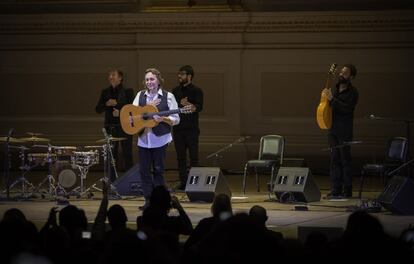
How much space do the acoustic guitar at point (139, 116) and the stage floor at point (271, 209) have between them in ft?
3.69

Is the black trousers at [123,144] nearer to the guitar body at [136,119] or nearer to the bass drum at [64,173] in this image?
the bass drum at [64,173]

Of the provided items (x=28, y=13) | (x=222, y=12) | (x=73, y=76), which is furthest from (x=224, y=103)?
(x=28, y=13)

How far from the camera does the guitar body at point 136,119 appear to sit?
12.6 m

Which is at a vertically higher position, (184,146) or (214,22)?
(214,22)

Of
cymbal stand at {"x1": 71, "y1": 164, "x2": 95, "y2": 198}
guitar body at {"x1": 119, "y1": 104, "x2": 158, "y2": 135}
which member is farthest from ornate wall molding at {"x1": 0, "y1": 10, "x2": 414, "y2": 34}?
guitar body at {"x1": 119, "y1": 104, "x2": 158, "y2": 135}

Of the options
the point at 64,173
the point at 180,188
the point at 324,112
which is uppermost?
the point at 324,112

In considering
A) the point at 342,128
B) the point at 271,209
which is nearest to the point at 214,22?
the point at 342,128

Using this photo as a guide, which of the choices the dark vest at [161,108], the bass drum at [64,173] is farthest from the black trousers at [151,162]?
the bass drum at [64,173]

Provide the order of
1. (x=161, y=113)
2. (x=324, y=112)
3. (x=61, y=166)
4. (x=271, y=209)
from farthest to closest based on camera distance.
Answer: (x=61, y=166) < (x=324, y=112) < (x=271, y=209) < (x=161, y=113)

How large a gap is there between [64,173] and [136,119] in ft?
8.91

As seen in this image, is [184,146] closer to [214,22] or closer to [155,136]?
[155,136]

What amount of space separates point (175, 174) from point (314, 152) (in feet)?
8.75

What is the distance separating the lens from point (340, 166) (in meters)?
14.7

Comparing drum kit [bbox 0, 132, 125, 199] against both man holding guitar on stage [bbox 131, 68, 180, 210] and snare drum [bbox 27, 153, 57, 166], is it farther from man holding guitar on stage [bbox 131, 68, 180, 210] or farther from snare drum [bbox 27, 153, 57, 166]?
man holding guitar on stage [bbox 131, 68, 180, 210]
